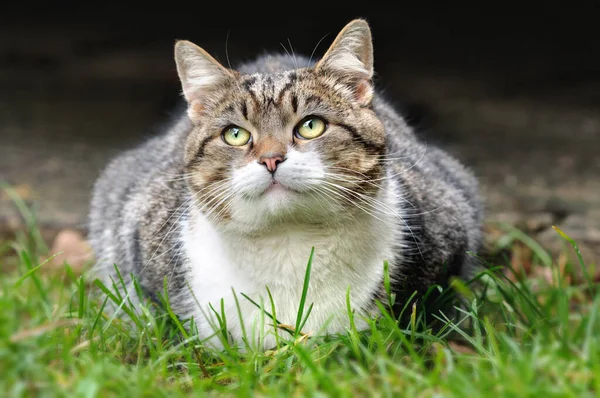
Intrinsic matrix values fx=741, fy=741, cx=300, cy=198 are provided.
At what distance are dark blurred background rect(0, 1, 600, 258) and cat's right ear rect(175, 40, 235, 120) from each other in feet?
8.10

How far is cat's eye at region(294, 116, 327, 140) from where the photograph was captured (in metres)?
3.05

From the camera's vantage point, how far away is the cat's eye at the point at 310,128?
10.00ft

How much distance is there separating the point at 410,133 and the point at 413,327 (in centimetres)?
171

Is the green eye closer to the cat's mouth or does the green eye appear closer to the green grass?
the cat's mouth

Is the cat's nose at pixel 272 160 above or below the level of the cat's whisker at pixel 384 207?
above

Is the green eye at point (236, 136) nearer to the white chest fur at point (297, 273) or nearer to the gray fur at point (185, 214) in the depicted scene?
the white chest fur at point (297, 273)

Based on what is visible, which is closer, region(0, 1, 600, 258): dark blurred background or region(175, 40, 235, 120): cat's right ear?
region(175, 40, 235, 120): cat's right ear

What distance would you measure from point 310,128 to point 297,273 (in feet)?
2.01

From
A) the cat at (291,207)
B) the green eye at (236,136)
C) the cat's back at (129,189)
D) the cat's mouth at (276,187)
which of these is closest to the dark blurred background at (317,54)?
the cat's back at (129,189)

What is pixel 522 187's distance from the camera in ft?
18.2

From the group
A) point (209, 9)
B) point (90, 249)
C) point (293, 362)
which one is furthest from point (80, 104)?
point (293, 362)

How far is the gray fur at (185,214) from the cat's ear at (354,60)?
354 millimetres

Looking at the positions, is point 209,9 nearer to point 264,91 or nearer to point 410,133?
point 410,133

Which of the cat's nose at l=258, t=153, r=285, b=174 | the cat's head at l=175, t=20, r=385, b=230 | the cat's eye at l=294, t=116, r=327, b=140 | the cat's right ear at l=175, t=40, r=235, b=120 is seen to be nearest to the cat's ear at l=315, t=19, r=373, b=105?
the cat's head at l=175, t=20, r=385, b=230
